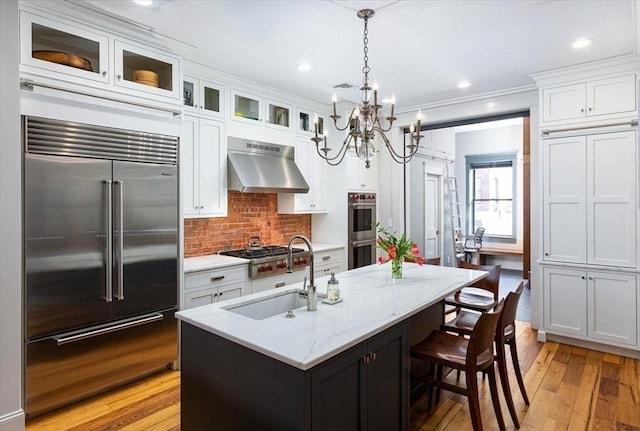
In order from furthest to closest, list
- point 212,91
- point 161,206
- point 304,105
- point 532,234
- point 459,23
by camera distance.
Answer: point 304,105 < point 532,234 < point 212,91 < point 161,206 < point 459,23

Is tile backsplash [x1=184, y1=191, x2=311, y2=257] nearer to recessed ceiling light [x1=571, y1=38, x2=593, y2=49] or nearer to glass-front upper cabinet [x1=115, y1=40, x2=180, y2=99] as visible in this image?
glass-front upper cabinet [x1=115, y1=40, x2=180, y2=99]

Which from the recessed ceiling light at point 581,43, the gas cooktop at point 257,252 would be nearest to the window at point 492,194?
the recessed ceiling light at point 581,43

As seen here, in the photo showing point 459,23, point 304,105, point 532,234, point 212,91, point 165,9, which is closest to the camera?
point 165,9

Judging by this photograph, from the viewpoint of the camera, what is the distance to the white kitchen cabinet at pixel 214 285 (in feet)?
11.3

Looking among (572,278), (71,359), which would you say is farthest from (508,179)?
(71,359)

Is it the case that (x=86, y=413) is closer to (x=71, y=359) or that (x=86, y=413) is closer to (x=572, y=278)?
(x=71, y=359)

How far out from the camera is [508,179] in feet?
27.2

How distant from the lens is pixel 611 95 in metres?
3.70

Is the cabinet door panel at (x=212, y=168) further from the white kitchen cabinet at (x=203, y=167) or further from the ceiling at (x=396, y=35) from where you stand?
the ceiling at (x=396, y=35)

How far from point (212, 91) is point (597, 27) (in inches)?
133

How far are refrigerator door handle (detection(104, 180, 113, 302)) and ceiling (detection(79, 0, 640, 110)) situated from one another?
1.28 meters

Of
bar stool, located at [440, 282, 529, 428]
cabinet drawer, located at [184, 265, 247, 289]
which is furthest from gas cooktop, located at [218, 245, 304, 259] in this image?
bar stool, located at [440, 282, 529, 428]

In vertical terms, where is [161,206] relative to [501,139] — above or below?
below

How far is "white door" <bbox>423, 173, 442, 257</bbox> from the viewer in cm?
643
